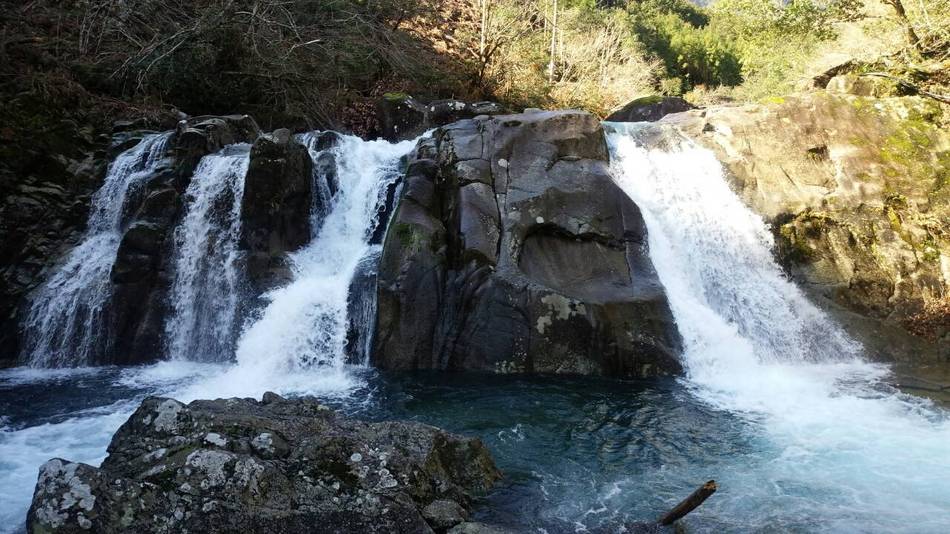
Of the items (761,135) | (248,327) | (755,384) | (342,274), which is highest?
(761,135)

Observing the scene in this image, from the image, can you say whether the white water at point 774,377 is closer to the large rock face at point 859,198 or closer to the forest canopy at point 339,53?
the large rock face at point 859,198

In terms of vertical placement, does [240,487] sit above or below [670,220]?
below

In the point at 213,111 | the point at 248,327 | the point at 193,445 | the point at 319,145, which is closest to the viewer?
the point at 193,445

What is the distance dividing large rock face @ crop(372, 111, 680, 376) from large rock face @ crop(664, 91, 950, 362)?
3436 mm

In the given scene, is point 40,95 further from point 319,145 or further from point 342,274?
point 342,274

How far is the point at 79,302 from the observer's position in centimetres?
993

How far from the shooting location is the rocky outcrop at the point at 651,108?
64.0ft

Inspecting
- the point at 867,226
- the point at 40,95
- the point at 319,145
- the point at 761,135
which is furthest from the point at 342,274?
the point at 867,226

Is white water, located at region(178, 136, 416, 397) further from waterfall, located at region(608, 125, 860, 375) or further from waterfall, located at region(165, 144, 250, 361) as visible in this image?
waterfall, located at region(608, 125, 860, 375)

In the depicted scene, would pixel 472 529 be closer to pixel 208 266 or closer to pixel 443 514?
pixel 443 514

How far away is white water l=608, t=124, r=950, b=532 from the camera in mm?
5387

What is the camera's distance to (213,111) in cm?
1558

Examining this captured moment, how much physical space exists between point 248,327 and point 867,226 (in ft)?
35.9

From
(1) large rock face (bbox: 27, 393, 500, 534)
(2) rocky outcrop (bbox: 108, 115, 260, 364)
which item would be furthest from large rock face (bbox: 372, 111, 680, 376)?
(1) large rock face (bbox: 27, 393, 500, 534)
